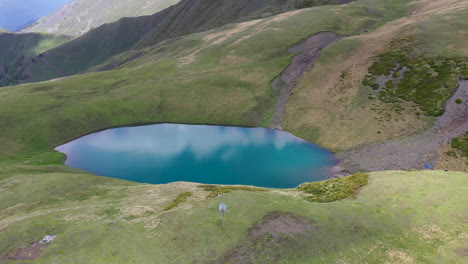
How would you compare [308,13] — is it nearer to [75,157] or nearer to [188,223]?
[75,157]

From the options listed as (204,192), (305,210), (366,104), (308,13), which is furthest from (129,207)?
(308,13)

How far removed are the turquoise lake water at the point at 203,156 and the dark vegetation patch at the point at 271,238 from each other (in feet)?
96.3

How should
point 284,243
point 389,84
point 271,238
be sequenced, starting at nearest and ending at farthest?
1. point 284,243
2. point 271,238
3. point 389,84

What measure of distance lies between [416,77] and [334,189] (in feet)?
217

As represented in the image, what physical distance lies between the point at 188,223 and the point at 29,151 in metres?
75.9

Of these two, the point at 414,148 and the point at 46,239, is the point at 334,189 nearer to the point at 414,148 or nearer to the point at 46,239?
the point at 46,239

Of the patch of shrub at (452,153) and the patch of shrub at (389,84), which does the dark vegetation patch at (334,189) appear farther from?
the patch of shrub at (389,84)

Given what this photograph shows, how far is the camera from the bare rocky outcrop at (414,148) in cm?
5732

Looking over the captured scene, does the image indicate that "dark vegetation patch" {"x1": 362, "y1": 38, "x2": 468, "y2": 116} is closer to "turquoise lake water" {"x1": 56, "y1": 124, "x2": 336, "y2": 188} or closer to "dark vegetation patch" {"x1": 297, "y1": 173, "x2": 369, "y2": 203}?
"turquoise lake water" {"x1": 56, "y1": 124, "x2": 336, "y2": 188}

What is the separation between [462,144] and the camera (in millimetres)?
56625

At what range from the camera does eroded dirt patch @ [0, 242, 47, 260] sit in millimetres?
20359

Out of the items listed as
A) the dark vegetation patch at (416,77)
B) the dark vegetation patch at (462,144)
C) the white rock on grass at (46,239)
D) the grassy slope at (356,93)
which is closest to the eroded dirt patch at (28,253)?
the white rock on grass at (46,239)

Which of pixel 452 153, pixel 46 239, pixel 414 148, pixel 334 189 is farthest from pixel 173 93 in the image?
pixel 46 239

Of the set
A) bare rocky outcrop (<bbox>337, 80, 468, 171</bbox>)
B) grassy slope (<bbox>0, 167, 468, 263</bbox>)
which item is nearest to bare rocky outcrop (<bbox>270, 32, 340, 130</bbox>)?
bare rocky outcrop (<bbox>337, 80, 468, 171</bbox>)
